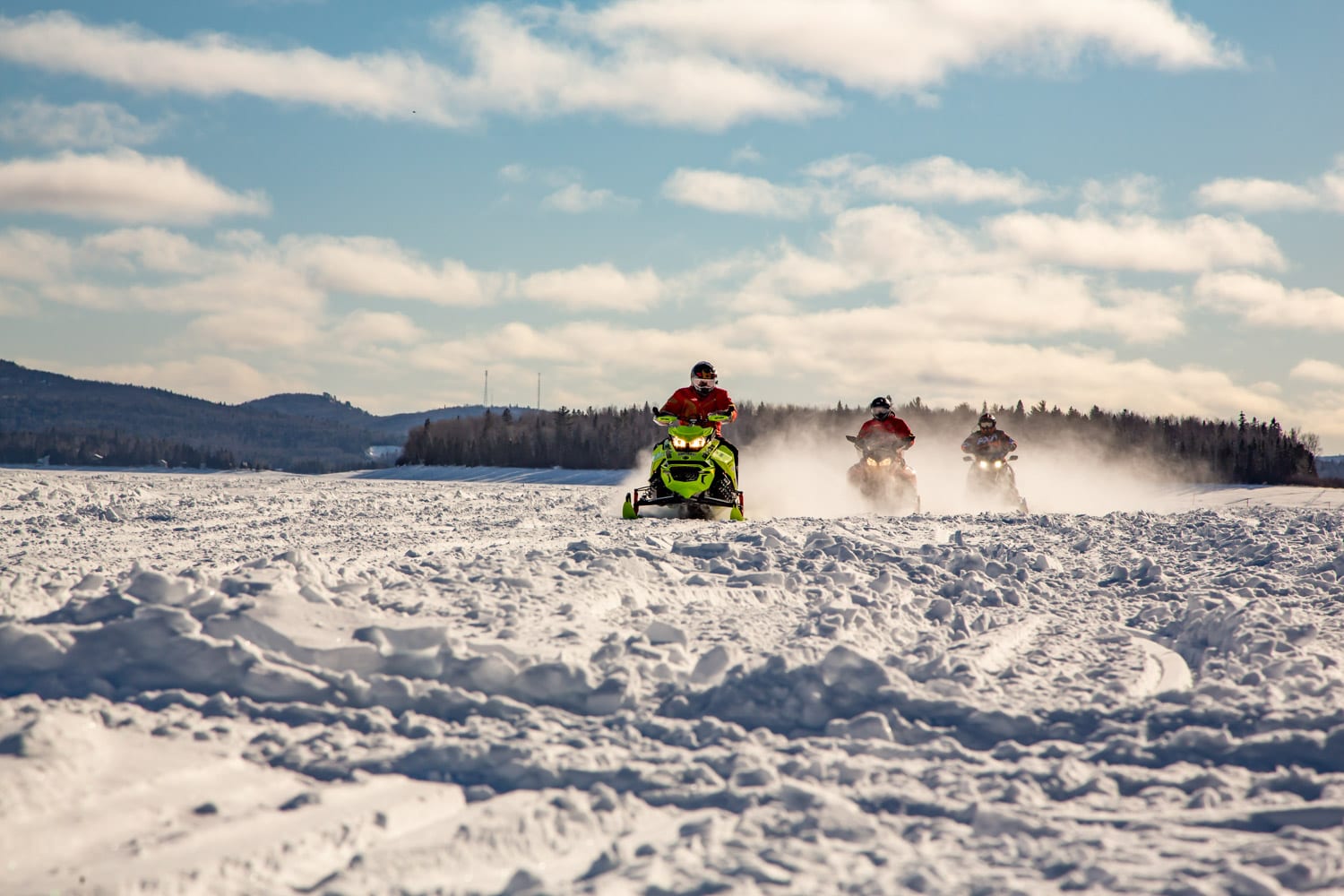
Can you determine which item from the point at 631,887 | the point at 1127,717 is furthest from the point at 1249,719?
the point at 631,887

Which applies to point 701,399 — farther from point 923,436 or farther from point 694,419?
point 923,436

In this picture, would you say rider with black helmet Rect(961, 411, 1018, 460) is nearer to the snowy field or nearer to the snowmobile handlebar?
the snowmobile handlebar

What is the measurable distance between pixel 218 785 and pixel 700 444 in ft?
36.5

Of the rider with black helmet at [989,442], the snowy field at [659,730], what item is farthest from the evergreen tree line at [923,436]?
the snowy field at [659,730]

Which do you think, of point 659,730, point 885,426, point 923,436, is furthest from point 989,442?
point 923,436

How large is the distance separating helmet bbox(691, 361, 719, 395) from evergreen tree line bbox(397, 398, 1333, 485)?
51.1ft

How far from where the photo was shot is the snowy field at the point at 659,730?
3.30m

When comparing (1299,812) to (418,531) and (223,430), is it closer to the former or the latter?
(418,531)

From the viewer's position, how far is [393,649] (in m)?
5.20

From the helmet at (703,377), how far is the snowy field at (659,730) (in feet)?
22.9

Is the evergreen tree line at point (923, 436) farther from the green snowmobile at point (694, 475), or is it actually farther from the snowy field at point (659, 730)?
the snowy field at point (659, 730)

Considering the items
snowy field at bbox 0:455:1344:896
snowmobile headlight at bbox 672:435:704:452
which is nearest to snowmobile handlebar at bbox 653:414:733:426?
snowmobile headlight at bbox 672:435:704:452

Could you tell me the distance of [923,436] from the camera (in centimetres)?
4806

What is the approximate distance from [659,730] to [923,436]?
45081mm
